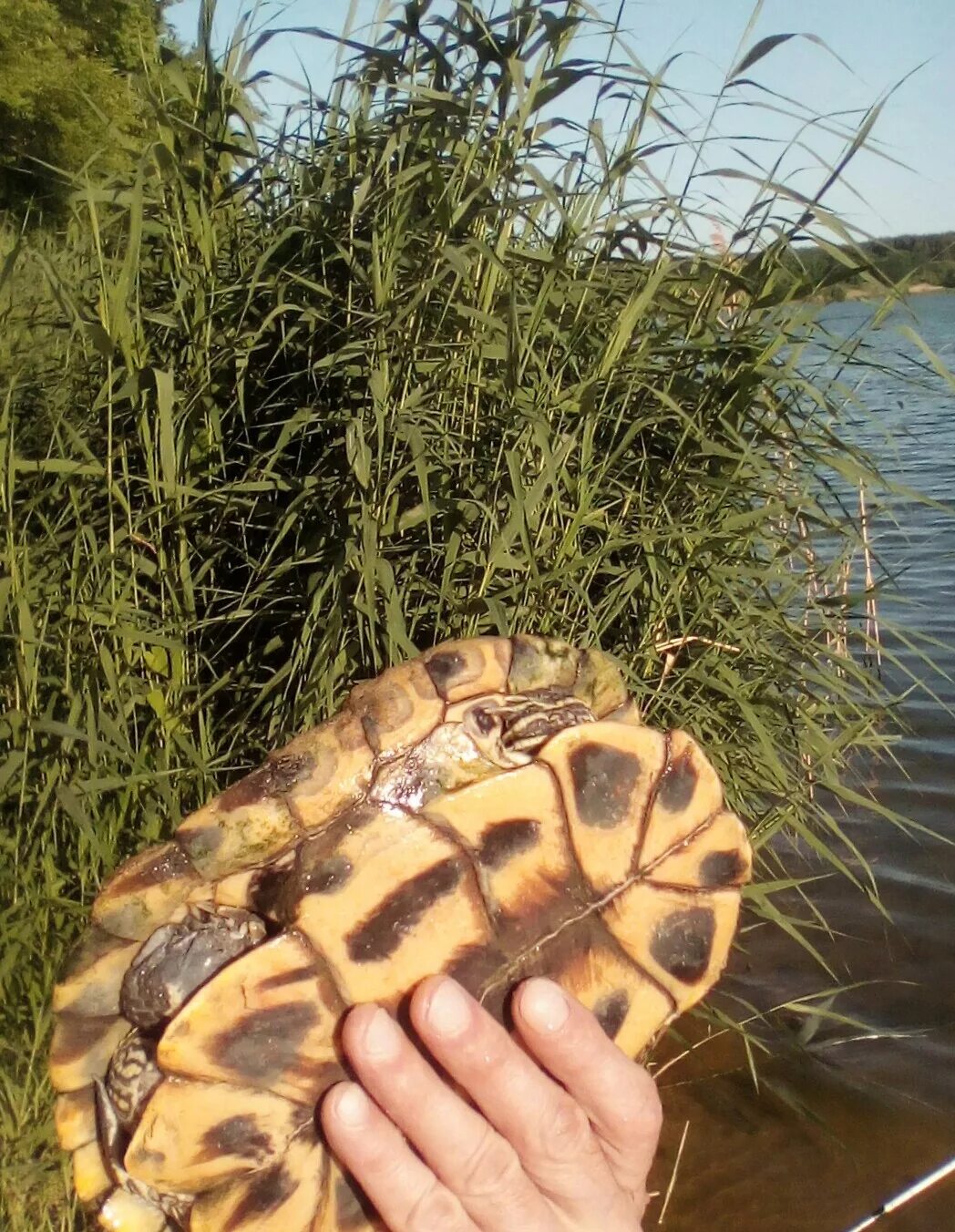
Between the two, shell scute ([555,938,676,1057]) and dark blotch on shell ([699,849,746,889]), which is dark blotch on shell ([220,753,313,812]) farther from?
dark blotch on shell ([699,849,746,889])

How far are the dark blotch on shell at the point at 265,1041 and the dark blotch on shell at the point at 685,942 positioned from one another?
0.48 metres

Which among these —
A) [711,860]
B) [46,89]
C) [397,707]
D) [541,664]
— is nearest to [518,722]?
[541,664]

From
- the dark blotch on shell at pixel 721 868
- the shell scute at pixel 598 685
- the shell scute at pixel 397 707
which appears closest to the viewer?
the shell scute at pixel 397 707

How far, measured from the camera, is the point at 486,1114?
1.34 meters

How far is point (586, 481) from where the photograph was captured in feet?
6.74

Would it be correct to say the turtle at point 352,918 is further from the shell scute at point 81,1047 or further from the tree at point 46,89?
the tree at point 46,89

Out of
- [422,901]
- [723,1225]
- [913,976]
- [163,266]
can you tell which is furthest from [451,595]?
[913,976]

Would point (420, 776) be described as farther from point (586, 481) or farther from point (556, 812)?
point (586, 481)

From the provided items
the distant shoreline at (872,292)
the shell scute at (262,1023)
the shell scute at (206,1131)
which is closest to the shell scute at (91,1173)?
the shell scute at (206,1131)

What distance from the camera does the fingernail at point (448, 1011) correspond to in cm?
127

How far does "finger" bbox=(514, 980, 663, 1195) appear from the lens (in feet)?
4.33

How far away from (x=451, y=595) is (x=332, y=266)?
754 mm

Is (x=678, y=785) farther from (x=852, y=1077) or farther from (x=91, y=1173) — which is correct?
(x=852, y=1077)

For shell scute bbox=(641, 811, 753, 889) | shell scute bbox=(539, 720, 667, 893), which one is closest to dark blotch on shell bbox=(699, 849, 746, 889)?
shell scute bbox=(641, 811, 753, 889)
